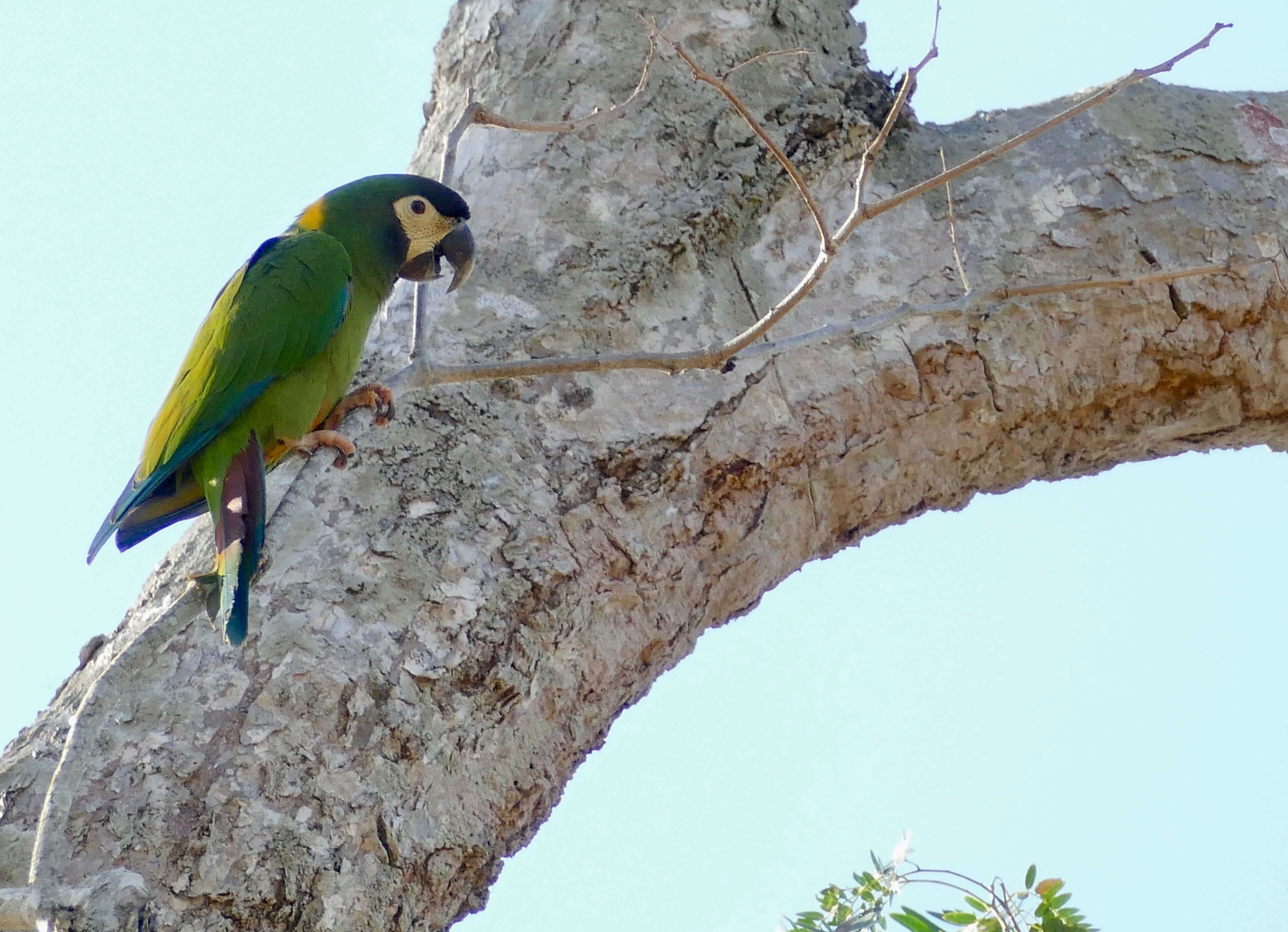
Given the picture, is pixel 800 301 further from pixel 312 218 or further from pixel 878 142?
pixel 312 218

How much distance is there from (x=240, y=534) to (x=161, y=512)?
2.08 feet

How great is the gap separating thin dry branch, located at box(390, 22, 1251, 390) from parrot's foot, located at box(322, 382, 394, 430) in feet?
0.58

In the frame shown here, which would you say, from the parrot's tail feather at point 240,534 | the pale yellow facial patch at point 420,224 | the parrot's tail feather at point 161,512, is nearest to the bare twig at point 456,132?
the pale yellow facial patch at point 420,224

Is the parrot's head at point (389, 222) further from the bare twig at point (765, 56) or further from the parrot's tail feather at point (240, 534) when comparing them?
the bare twig at point (765, 56)

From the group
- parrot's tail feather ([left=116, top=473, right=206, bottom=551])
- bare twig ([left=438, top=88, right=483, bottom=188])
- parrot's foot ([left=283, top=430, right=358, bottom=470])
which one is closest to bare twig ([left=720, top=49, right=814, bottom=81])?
bare twig ([left=438, top=88, right=483, bottom=188])

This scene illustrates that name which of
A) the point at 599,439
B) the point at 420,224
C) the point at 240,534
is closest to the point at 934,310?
the point at 599,439

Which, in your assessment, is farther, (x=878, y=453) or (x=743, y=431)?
(x=878, y=453)

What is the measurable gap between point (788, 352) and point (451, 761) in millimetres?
990

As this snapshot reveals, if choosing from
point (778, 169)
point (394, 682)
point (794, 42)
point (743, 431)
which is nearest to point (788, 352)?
point (743, 431)

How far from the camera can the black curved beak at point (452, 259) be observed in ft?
7.16

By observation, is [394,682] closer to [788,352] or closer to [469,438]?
[469,438]

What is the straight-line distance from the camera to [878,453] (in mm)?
2270

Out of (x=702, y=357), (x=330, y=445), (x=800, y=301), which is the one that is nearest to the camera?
(x=702, y=357)

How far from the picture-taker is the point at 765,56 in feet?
7.39
